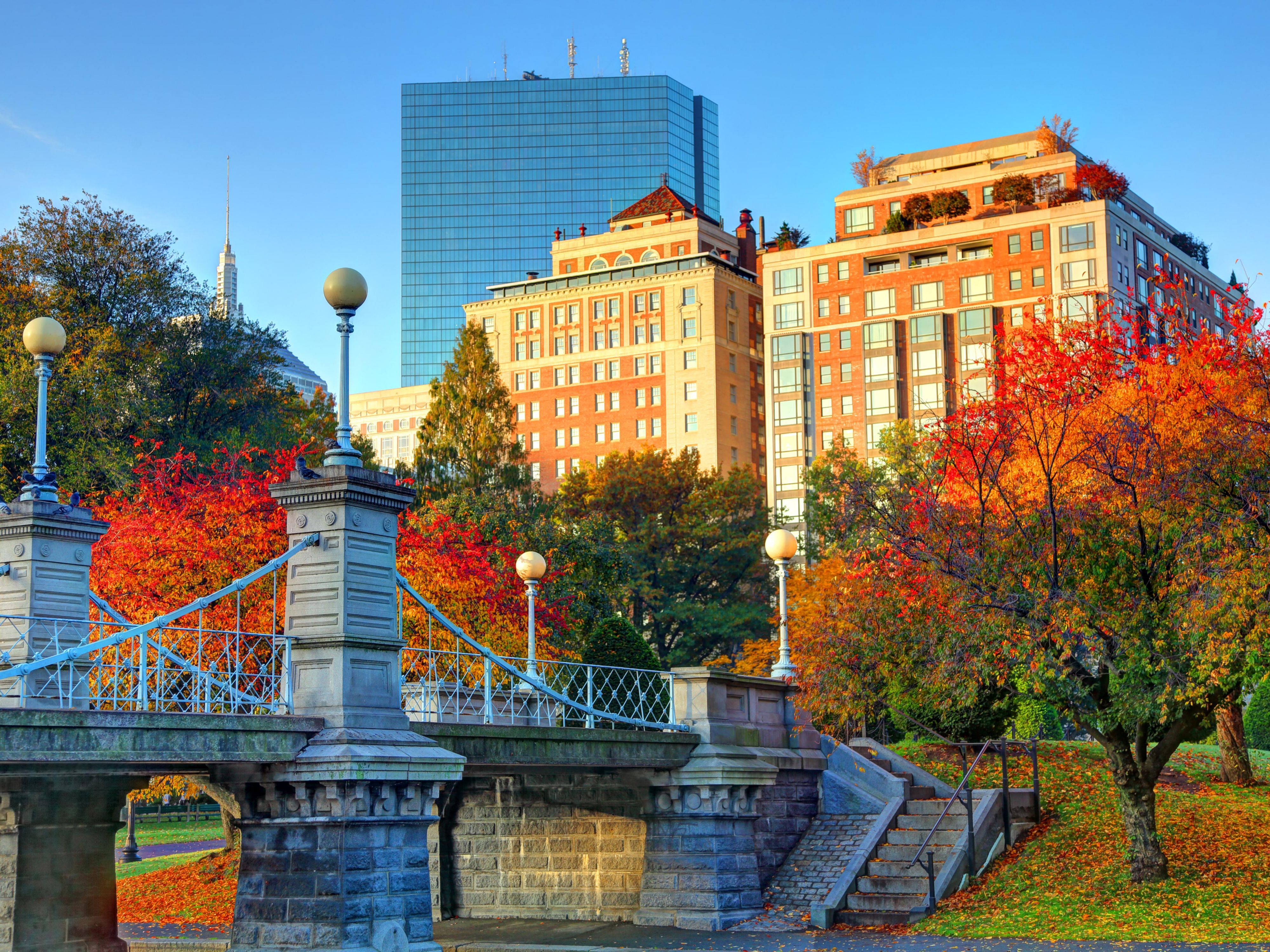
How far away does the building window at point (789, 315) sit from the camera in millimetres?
93125

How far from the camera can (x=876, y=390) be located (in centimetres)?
8944

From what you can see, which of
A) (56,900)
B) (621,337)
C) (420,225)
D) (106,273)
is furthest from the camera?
(420,225)

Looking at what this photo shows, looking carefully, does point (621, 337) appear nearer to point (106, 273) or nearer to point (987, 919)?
point (106, 273)

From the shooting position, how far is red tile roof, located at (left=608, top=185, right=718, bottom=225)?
111188 mm

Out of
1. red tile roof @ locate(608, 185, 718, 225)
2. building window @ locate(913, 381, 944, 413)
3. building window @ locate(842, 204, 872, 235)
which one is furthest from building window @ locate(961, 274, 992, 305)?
red tile roof @ locate(608, 185, 718, 225)

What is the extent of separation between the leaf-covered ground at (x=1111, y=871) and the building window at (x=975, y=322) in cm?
5914

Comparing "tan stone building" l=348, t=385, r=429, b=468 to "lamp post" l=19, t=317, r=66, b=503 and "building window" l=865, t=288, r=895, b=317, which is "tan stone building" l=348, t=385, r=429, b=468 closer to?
"building window" l=865, t=288, r=895, b=317

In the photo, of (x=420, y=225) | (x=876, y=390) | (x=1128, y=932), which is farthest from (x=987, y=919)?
(x=420, y=225)

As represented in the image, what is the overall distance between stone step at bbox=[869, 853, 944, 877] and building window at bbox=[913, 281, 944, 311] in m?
67.4

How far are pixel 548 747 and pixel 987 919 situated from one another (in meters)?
7.16

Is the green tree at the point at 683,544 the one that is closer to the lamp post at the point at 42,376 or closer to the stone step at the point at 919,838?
the stone step at the point at 919,838

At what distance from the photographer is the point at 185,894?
95.3 feet

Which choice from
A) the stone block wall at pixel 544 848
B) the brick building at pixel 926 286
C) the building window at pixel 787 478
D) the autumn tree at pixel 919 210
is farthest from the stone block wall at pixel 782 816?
the autumn tree at pixel 919 210

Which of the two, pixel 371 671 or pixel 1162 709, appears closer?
pixel 371 671
